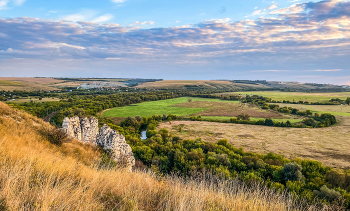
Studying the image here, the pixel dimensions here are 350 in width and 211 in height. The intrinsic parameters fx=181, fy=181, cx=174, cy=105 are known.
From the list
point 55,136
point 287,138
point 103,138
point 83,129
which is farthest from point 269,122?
point 55,136

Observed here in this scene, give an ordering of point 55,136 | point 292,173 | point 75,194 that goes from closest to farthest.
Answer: point 75,194 < point 55,136 < point 292,173

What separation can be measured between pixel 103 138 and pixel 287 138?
161 ft

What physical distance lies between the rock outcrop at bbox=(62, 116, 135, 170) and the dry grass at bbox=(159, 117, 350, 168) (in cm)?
2986

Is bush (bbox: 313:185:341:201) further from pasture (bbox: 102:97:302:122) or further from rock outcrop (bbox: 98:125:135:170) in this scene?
pasture (bbox: 102:97:302:122)

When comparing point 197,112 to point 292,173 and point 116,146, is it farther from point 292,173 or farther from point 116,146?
point 116,146

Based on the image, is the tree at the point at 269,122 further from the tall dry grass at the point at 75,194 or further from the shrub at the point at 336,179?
the tall dry grass at the point at 75,194

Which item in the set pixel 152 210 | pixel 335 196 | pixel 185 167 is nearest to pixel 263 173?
pixel 335 196

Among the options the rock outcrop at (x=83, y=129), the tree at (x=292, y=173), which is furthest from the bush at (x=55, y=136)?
the tree at (x=292, y=173)

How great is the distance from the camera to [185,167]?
2727cm

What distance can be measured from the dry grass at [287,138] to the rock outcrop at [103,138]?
2986 centimetres

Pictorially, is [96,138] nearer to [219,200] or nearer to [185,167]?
[185,167]

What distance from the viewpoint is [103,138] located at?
23.5m

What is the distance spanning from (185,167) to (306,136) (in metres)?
43.6

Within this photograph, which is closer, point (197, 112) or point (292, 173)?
point (292, 173)
